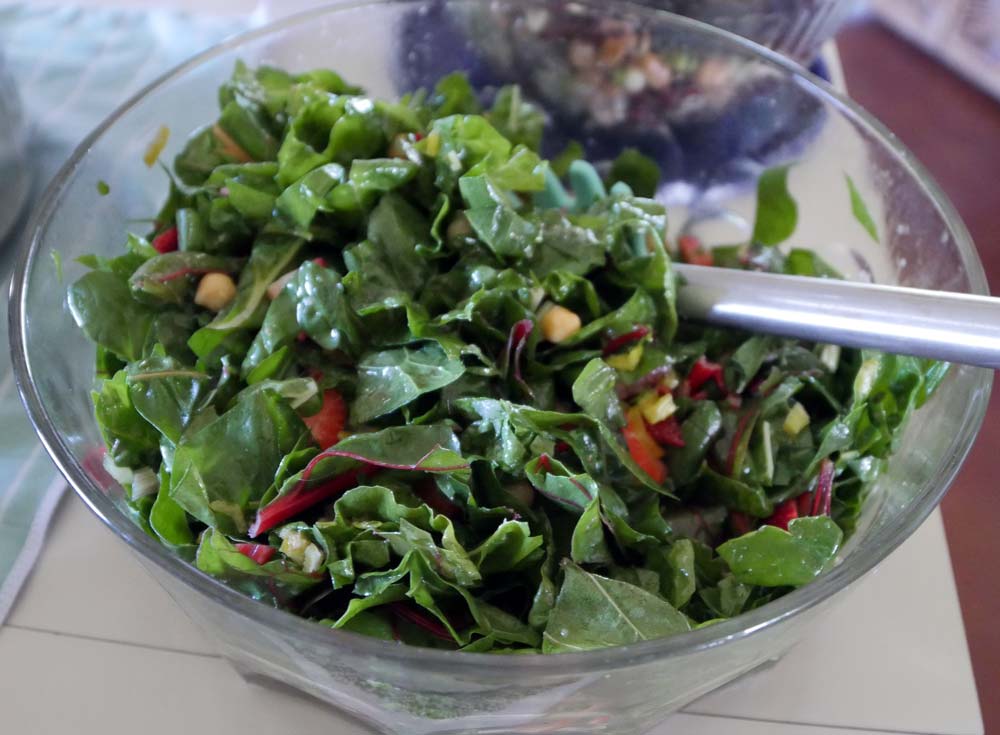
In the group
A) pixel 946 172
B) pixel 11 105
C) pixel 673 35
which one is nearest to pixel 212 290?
pixel 11 105

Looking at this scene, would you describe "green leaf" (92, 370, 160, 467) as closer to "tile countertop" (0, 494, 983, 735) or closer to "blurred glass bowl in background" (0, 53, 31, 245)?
"tile countertop" (0, 494, 983, 735)

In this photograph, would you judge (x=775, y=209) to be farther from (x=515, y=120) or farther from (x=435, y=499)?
(x=435, y=499)

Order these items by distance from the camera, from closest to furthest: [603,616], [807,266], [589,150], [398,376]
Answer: [603,616], [398,376], [807,266], [589,150]

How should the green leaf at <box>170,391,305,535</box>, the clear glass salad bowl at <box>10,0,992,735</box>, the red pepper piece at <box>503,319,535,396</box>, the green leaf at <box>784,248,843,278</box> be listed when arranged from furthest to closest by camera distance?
the green leaf at <box>784,248,843,278</box> → the red pepper piece at <box>503,319,535,396</box> → the green leaf at <box>170,391,305,535</box> → the clear glass salad bowl at <box>10,0,992,735</box>

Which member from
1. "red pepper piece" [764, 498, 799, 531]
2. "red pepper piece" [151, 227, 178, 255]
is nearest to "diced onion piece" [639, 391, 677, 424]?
"red pepper piece" [764, 498, 799, 531]

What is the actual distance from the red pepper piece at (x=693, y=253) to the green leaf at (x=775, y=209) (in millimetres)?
71

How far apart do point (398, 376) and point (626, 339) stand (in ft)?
0.66

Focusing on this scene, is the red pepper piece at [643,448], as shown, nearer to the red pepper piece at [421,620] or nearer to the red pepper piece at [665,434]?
the red pepper piece at [665,434]

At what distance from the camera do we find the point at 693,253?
0.90 metres

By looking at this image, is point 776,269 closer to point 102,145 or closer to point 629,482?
point 629,482

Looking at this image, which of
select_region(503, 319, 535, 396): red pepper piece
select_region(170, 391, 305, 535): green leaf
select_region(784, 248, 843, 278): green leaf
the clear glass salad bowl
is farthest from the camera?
select_region(784, 248, 843, 278): green leaf

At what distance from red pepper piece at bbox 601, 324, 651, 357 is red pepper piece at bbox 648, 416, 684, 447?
0.07m

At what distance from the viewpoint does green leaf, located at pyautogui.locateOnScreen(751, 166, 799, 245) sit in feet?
3.08

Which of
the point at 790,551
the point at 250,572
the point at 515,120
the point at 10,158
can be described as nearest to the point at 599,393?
the point at 790,551
